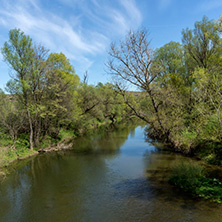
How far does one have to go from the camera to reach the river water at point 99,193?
29.0 feet

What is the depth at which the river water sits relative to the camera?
29.0 ft

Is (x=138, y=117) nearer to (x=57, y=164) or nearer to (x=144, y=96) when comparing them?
(x=144, y=96)

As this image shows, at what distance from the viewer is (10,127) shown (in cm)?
1905

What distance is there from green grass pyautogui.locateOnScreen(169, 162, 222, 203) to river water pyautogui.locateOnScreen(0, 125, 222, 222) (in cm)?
49

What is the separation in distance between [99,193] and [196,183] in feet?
18.4

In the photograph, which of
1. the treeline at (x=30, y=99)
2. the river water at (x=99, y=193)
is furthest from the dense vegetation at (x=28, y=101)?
the river water at (x=99, y=193)

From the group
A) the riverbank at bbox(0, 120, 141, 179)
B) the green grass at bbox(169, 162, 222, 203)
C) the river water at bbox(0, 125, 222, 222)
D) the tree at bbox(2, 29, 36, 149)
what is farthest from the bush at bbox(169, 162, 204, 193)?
the tree at bbox(2, 29, 36, 149)

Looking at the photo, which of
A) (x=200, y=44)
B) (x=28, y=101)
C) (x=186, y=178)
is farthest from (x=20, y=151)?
(x=200, y=44)

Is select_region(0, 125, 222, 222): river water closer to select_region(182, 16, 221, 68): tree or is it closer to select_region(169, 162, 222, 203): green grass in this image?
select_region(169, 162, 222, 203): green grass

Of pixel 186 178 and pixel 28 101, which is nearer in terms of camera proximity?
pixel 186 178

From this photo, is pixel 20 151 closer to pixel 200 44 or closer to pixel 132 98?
pixel 132 98

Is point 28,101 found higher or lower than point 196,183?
higher

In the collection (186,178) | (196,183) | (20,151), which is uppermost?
(20,151)

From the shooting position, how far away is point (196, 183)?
35.1ft
